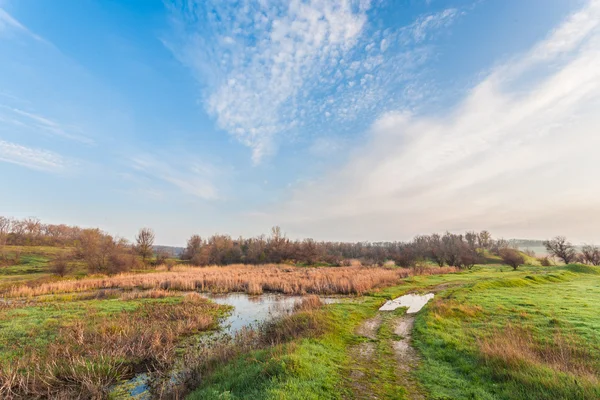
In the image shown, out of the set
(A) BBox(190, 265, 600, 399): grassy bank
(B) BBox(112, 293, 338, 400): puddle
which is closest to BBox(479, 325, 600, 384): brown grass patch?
(A) BBox(190, 265, 600, 399): grassy bank

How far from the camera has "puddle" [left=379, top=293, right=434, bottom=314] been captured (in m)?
18.0

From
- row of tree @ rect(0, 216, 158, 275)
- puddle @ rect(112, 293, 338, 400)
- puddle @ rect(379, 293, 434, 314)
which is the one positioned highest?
→ row of tree @ rect(0, 216, 158, 275)

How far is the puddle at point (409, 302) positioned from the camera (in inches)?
711

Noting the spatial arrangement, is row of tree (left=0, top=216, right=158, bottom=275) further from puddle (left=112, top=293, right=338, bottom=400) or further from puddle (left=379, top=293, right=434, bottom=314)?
puddle (left=379, top=293, right=434, bottom=314)

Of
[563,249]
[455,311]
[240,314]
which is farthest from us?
[563,249]

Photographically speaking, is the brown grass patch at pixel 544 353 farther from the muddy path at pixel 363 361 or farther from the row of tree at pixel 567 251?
the row of tree at pixel 567 251

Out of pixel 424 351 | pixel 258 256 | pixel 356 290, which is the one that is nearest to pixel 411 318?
pixel 424 351

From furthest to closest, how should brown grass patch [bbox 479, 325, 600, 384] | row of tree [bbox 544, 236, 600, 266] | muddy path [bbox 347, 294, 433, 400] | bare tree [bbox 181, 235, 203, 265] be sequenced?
1. bare tree [bbox 181, 235, 203, 265]
2. row of tree [bbox 544, 236, 600, 266]
3. brown grass patch [bbox 479, 325, 600, 384]
4. muddy path [bbox 347, 294, 433, 400]

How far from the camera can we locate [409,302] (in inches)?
804

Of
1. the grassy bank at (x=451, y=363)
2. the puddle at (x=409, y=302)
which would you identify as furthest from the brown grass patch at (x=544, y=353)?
the puddle at (x=409, y=302)

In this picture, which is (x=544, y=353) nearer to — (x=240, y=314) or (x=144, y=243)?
(x=240, y=314)

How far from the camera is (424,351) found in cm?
973

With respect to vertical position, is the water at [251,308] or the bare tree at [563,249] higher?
the bare tree at [563,249]

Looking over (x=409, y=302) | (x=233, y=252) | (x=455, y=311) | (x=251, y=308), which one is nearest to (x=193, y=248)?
(x=233, y=252)
